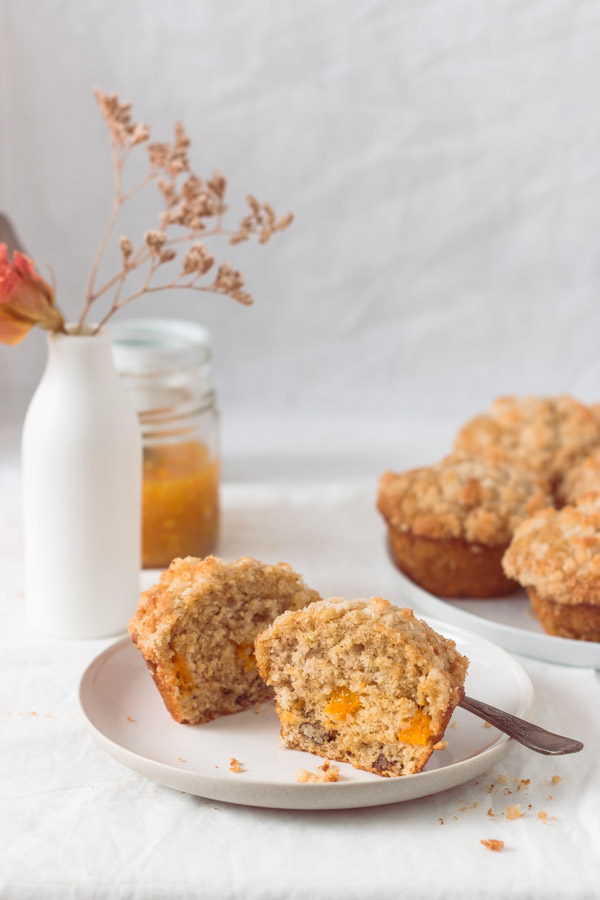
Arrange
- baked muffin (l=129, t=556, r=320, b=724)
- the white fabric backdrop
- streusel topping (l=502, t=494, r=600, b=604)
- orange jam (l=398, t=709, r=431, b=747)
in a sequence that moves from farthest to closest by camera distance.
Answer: the white fabric backdrop, streusel topping (l=502, t=494, r=600, b=604), baked muffin (l=129, t=556, r=320, b=724), orange jam (l=398, t=709, r=431, b=747)

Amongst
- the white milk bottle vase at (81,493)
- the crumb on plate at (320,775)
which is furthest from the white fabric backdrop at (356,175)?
the crumb on plate at (320,775)

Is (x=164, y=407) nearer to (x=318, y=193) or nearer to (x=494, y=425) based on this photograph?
(x=494, y=425)

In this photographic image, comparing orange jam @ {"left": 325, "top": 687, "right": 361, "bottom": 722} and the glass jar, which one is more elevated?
the glass jar

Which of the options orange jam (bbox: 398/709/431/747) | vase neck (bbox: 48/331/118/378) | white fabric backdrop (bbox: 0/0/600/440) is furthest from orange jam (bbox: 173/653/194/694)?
white fabric backdrop (bbox: 0/0/600/440)

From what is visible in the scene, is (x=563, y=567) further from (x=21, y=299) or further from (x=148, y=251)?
(x=21, y=299)

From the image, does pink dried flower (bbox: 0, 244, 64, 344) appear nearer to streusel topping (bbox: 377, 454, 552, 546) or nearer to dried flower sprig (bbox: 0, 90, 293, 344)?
dried flower sprig (bbox: 0, 90, 293, 344)

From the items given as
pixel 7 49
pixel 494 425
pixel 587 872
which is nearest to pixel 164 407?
pixel 494 425

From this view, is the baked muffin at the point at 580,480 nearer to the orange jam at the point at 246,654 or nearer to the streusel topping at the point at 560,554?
the streusel topping at the point at 560,554
